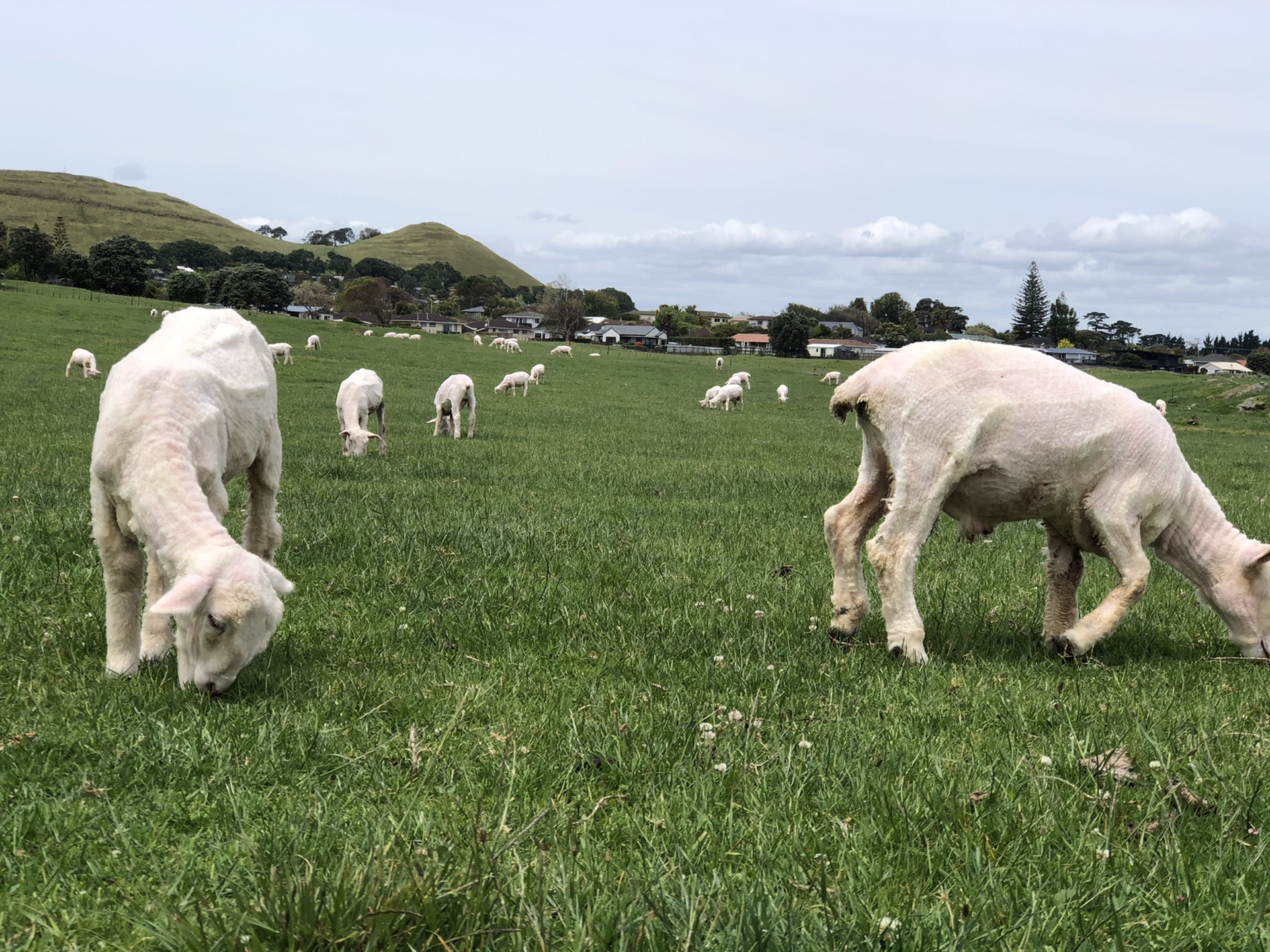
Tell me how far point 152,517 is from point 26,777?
1.47m

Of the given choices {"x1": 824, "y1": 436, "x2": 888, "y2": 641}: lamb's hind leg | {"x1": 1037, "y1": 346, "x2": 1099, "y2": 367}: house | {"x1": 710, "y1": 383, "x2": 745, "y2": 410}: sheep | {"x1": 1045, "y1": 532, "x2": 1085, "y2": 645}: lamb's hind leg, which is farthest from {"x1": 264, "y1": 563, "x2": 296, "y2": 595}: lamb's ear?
{"x1": 1037, "y1": 346, "x2": 1099, "y2": 367}: house

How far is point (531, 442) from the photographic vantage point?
20359 mm

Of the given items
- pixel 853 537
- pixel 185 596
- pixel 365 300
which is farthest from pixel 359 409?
pixel 365 300

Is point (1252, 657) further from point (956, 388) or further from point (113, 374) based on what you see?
point (113, 374)

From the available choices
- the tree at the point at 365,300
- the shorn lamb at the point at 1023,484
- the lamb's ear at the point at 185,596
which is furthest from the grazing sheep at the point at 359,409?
the tree at the point at 365,300

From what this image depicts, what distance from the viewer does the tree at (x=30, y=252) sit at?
3890 inches

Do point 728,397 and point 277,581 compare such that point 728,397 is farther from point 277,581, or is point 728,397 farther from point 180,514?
point 180,514

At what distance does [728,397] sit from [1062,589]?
3579 cm

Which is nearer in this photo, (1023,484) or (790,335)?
(1023,484)

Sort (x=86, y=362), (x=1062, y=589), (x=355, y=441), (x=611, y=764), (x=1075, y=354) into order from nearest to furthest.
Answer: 1. (x=611, y=764)
2. (x=1062, y=589)
3. (x=355, y=441)
4. (x=86, y=362)
5. (x=1075, y=354)

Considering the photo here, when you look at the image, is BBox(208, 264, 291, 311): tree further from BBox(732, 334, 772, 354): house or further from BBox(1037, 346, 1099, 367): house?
BBox(1037, 346, 1099, 367): house

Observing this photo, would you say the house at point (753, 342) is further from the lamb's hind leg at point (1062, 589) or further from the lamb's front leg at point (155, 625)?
the lamb's front leg at point (155, 625)

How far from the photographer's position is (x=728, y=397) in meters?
41.8

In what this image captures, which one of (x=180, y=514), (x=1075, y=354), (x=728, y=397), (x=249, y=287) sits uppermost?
(x=249, y=287)
